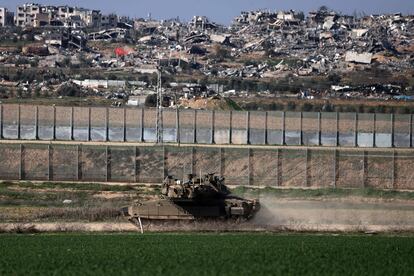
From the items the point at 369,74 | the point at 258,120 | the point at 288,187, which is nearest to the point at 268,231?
the point at 288,187

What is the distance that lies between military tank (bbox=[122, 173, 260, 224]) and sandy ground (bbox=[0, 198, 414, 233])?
362 mm

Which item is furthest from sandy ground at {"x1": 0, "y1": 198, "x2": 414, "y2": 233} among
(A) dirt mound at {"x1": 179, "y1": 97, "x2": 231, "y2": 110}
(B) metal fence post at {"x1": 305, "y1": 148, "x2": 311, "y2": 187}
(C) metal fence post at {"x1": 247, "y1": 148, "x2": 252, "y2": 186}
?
(A) dirt mound at {"x1": 179, "y1": 97, "x2": 231, "y2": 110}

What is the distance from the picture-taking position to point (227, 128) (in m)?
75.1

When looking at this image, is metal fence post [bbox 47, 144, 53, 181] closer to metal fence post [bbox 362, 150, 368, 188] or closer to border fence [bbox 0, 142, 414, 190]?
border fence [bbox 0, 142, 414, 190]

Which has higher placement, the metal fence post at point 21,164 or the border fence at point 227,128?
the border fence at point 227,128

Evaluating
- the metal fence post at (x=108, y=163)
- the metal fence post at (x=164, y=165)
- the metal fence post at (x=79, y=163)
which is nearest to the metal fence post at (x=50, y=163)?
the metal fence post at (x=79, y=163)

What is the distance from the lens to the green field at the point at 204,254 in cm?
2692

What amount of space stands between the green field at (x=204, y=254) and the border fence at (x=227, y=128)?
35637 millimetres

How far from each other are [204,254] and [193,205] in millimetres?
13797

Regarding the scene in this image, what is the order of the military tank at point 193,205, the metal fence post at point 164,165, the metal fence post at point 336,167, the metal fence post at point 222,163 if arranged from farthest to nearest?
the metal fence post at point 164,165, the metal fence post at point 222,163, the metal fence post at point 336,167, the military tank at point 193,205

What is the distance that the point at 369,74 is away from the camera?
140750 millimetres

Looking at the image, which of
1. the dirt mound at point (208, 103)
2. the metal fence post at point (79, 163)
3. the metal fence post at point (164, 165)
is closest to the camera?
the metal fence post at point (79, 163)

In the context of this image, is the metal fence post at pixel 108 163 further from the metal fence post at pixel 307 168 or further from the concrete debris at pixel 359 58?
the concrete debris at pixel 359 58

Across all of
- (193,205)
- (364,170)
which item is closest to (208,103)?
(364,170)
